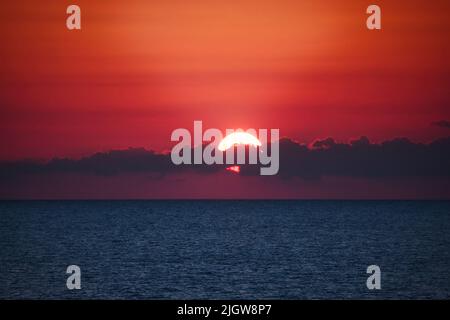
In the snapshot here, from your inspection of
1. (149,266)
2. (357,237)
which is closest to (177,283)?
(149,266)

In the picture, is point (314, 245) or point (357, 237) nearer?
point (314, 245)

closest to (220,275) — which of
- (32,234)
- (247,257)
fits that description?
(247,257)

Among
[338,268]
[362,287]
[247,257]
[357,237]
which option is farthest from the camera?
[357,237]

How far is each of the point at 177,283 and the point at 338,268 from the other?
23008 mm

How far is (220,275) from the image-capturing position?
7762 centimetres
